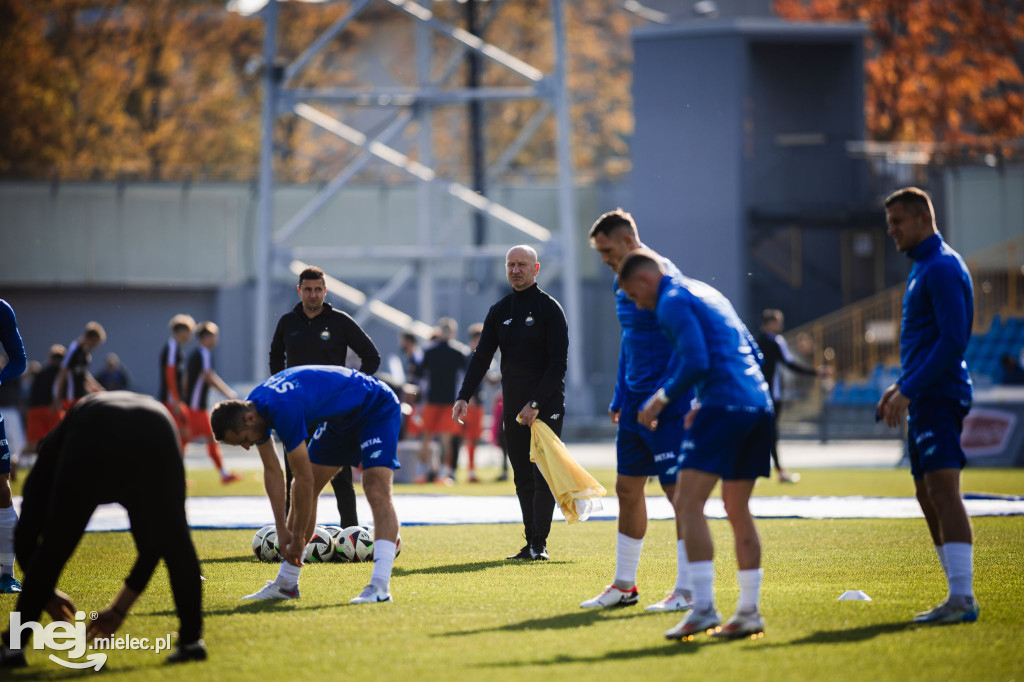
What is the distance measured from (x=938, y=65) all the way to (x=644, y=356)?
121 feet

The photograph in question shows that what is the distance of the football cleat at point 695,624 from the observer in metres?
6.95

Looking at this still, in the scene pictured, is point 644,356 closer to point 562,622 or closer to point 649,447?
point 649,447

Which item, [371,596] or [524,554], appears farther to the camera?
[524,554]

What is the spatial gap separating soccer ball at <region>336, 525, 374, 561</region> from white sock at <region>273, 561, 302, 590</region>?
6.51 ft

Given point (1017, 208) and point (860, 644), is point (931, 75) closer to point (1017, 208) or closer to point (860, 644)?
point (1017, 208)

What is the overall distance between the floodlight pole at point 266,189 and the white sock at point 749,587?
866 inches

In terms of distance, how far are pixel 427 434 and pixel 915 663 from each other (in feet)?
47.4

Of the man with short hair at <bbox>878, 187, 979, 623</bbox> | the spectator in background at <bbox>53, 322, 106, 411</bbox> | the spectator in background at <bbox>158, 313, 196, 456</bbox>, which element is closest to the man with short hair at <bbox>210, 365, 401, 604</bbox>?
the man with short hair at <bbox>878, 187, 979, 623</bbox>

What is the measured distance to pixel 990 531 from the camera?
1205 cm

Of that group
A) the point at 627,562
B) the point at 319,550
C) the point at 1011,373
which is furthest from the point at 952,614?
the point at 1011,373

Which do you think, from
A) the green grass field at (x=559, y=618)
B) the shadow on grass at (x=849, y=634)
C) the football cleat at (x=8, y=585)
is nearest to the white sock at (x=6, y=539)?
the football cleat at (x=8, y=585)

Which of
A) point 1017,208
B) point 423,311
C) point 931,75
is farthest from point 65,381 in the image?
point 931,75

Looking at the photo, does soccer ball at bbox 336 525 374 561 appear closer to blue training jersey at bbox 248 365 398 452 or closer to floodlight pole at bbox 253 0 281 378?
blue training jersey at bbox 248 365 398 452

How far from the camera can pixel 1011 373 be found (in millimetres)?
26344
